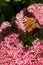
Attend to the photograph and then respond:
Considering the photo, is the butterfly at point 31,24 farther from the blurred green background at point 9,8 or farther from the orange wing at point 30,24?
the blurred green background at point 9,8

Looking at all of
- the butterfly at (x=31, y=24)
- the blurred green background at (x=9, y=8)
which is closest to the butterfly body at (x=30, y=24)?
the butterfly at (x=31, y=24)

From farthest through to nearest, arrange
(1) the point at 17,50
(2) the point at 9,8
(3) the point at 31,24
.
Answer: (2) the point at 9,8
(3) the point at 31,24
(1) the point at 17,50

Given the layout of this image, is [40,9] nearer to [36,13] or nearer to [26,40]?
[36,13]

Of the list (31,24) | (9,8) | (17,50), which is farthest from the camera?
(9,8)

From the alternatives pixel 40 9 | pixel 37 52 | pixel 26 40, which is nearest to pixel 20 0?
pixel 40 9

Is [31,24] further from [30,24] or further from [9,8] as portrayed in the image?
[9,8]

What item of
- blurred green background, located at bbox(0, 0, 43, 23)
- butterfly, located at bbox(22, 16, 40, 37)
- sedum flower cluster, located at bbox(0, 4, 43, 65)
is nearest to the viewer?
sedum flower cluster, located at bbox(0, 4, 43, 65)

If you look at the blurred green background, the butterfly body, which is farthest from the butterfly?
the blurred green background

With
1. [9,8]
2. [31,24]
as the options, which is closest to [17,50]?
[31,24]

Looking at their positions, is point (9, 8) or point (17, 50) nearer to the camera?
point (17, 50)

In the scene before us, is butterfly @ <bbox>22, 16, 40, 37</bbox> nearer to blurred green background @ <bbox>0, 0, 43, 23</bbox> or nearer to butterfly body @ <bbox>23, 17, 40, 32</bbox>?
butterfly body @ <bbox>23, 17, 40, 32</bbox>

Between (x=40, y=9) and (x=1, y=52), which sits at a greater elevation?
(x=40, y=9)
